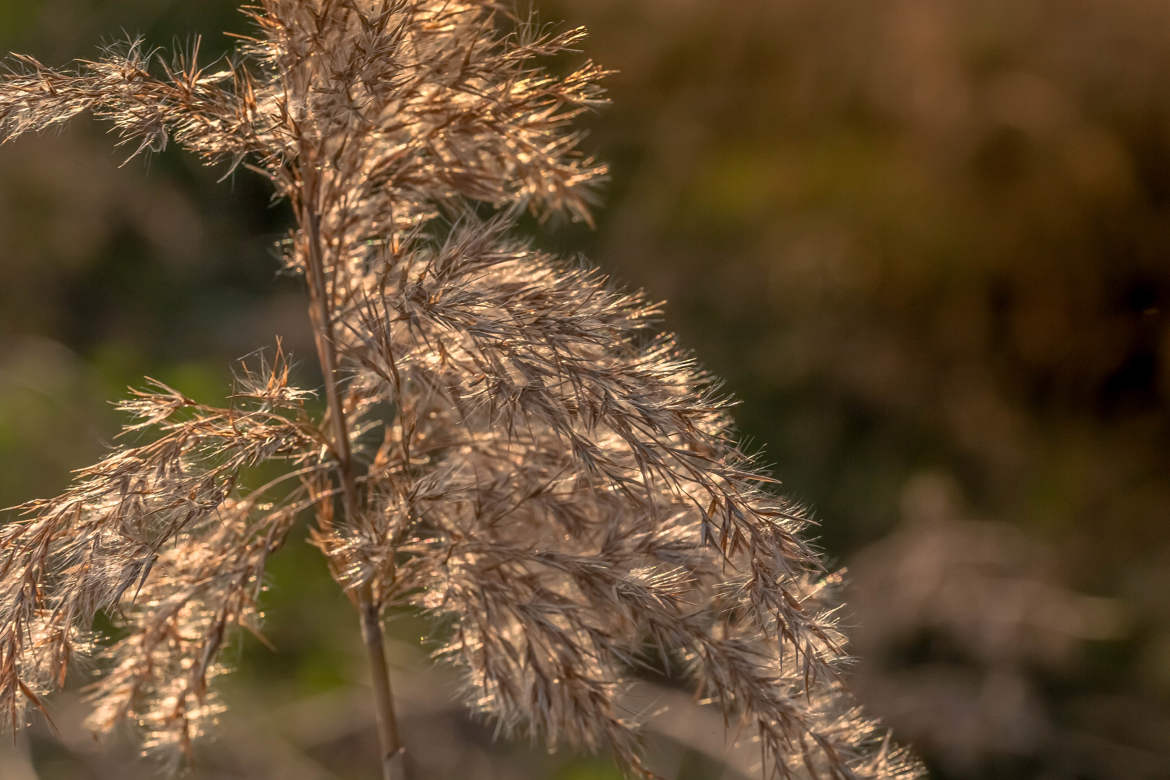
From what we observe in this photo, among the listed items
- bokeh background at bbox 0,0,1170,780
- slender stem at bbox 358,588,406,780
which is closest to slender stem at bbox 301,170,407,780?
slender stem at bbox 358,588,406,780

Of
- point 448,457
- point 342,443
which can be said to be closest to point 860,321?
point 448,457

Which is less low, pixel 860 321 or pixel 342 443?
pixel 860 321

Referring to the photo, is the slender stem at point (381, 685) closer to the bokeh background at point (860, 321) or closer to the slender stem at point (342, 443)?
the slender stem at point (342, 443)

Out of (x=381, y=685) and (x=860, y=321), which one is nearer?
(x=381, y=685)

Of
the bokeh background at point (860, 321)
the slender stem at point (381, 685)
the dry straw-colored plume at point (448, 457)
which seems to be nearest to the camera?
the dry straw-colored plume at point (448, 457)

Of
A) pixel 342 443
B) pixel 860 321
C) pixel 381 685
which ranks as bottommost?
pixel 381 685

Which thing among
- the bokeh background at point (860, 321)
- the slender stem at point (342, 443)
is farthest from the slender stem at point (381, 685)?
the bokeh background at point (860, 321)

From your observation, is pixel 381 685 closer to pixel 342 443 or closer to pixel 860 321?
pixel 342 443
